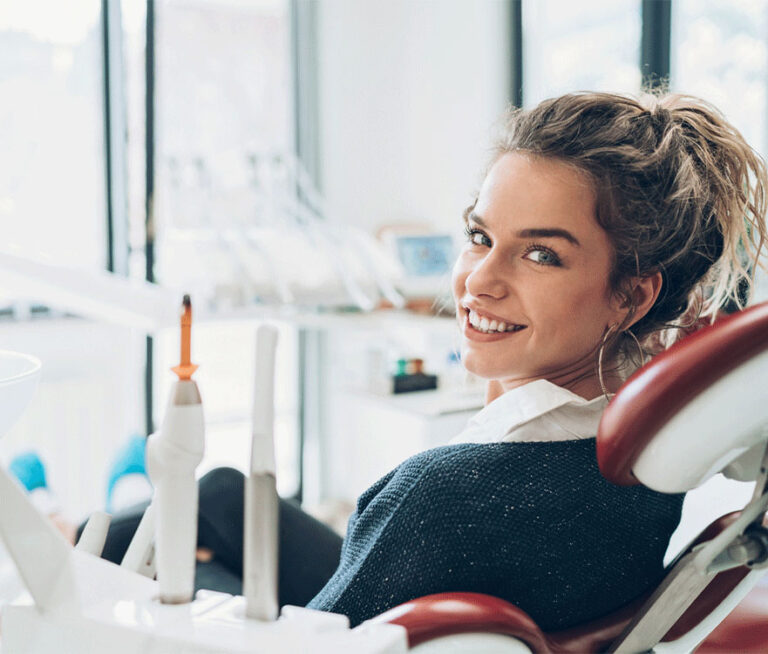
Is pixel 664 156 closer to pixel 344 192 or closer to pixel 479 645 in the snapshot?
pixel 479 645

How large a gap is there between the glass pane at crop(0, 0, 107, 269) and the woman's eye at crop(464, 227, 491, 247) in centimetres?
192

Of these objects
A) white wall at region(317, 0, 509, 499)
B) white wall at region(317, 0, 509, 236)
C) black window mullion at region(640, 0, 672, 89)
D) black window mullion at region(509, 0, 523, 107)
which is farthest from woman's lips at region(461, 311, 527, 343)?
black window mullion at region(509, 0, 523, 107)

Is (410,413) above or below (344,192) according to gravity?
below

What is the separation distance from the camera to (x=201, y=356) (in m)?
3.01

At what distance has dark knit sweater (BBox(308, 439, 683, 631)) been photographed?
0.75 metres

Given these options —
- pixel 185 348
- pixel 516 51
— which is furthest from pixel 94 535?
pixel 516 51

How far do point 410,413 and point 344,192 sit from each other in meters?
1.00

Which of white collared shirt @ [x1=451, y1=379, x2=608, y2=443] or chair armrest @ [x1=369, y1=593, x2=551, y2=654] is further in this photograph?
white collared shirt @ [x1=451, y1=379, x2=608, y2=443]

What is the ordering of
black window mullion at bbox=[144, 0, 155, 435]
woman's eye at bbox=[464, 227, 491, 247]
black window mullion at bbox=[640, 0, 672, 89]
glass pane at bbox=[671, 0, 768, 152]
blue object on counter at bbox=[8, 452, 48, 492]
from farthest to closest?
black window mullion at bbox=[144, 0, 155, 435]
black window mullion at bbox=[640, 0, 672, 89]
glass pane at bbox=[671, 0, 768, 152]
blue object on counter at bbox=[8, 452, 48, 492]
woman's eye at bbox=[464, 227, 491, 247]

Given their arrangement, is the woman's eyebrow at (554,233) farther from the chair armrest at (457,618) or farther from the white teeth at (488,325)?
the chair armrest at (457,618)

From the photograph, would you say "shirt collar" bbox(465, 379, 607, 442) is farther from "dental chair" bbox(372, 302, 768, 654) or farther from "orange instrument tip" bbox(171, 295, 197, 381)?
"orange instrument tip" bbox(171, 295, 197, 381)

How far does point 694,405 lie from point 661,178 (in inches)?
14.9

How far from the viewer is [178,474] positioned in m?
0.59

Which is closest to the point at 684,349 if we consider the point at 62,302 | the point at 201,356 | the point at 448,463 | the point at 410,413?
the point at 448,463
